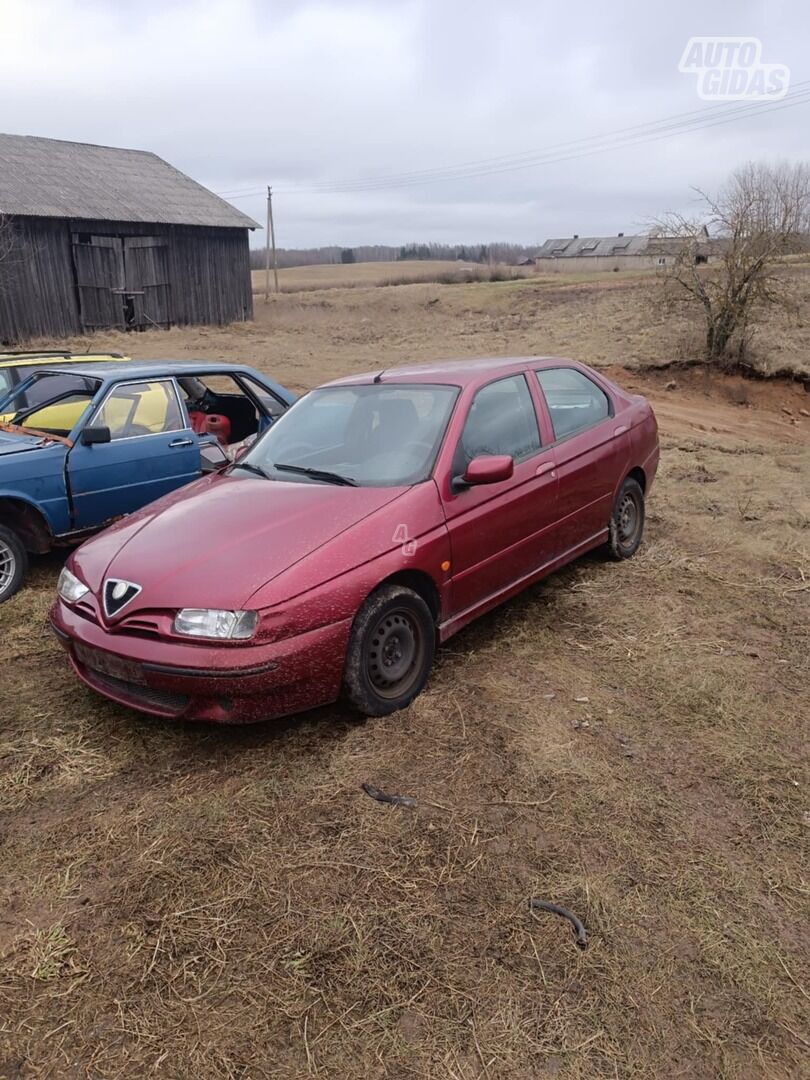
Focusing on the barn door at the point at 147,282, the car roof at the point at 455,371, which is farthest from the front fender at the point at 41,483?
the barn door at the point at 147,282

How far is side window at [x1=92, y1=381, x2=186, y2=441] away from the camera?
616 centimetres

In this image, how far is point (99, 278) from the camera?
2561 cm

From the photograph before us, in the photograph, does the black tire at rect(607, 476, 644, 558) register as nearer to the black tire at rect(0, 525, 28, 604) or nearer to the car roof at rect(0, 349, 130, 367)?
the black tire at rect(0, 525, 28, 604)

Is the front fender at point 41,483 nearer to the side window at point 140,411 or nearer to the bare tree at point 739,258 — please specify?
the side window at point 140,411

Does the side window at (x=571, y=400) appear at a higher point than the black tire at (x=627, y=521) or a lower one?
higher

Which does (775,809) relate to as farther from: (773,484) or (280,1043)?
(773,484)

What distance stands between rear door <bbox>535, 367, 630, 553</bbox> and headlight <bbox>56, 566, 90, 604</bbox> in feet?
9.25

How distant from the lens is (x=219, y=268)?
94.9 feet

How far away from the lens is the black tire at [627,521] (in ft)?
19.4

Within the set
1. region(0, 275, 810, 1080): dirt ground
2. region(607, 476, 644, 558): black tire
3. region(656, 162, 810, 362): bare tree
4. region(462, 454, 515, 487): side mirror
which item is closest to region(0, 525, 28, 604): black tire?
region(0, 275, 810, 1080): dirt ground

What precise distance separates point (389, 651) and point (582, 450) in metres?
2.21

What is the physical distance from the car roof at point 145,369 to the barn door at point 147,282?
21.3 meters

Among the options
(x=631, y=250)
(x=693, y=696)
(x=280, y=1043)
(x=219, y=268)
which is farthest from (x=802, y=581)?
(x=631, y=250)

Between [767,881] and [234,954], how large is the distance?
6.05 feet
